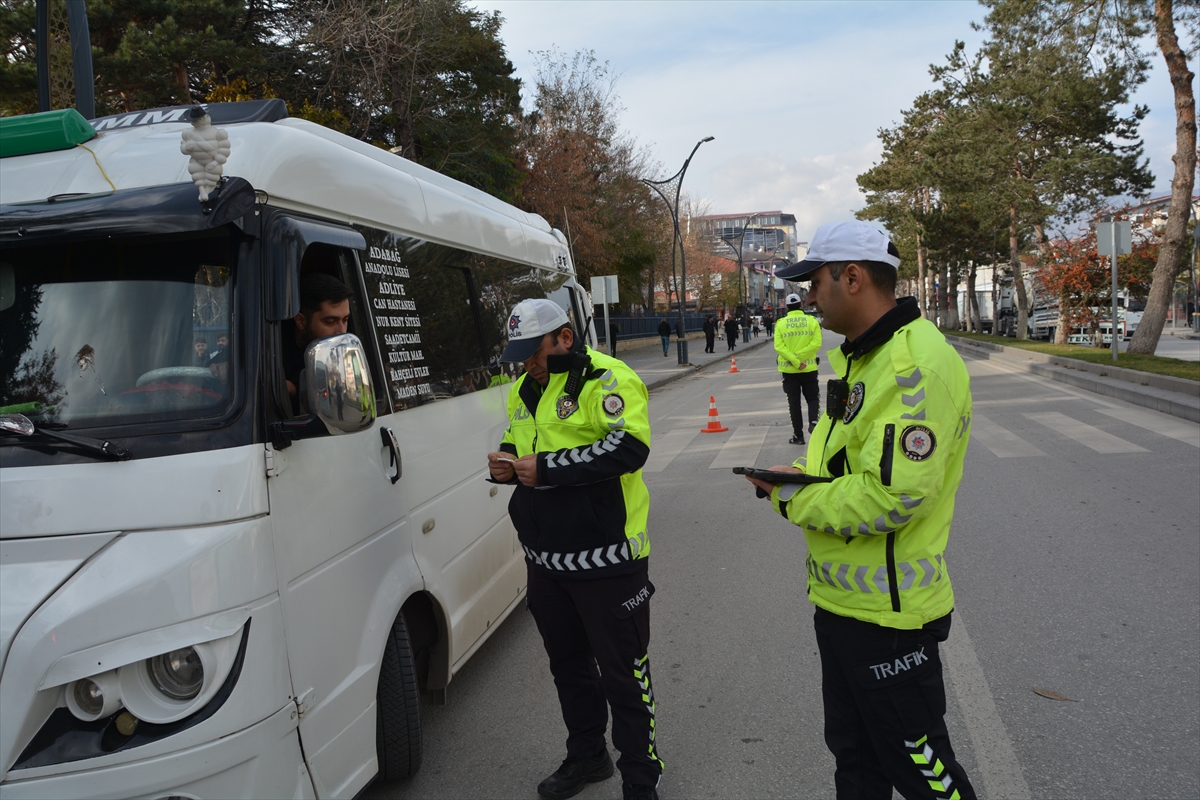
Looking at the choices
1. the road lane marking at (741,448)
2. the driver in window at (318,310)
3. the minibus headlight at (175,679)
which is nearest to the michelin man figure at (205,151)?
the driver in window at (318,310)

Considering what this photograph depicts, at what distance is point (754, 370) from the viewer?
28609mm

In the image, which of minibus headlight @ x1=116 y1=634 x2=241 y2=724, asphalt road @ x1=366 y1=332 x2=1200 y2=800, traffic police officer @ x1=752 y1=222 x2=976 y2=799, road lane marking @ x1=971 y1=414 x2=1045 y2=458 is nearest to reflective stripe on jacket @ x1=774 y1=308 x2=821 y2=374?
road lane marking @ x1=971 y1=414 x2=1045 y2=458

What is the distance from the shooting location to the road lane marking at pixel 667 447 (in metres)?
10.9

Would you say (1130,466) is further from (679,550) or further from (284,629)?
(284,629)

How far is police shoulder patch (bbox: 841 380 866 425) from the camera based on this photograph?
233 cm

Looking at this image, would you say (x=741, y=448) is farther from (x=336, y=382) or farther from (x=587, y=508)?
(x=336, y=382)

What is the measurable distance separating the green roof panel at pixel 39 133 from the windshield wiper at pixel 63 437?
1029 millimetres

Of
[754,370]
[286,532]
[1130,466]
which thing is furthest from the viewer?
[754,370]

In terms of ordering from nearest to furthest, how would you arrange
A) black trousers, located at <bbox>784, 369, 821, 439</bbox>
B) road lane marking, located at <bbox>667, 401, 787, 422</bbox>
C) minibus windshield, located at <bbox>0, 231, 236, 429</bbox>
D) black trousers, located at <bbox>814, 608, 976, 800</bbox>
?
black trousers, located at <bbox>814, 608, 976, 800</bbox>
minibus windshield, located at <bbox>0, 231, 236, 429</bbox>
black trousers, located at <bbox>784, 369, 821, 439</bbox>
road lane marking, located at <bbox>667, 401, 787, 422</bbox>

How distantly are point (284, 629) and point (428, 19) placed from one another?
20.0m

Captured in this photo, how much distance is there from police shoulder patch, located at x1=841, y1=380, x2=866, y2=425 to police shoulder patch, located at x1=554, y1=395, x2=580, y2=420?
110cm

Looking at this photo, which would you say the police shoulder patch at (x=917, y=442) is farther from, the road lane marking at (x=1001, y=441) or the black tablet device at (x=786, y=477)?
the road lane marking at (x=1001, y=441)

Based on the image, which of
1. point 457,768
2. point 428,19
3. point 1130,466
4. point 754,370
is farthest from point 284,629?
point 754,370

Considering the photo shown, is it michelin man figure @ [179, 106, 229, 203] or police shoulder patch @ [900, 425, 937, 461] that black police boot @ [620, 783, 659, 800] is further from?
michelin man figure @ [179, 106, 229, 203]
